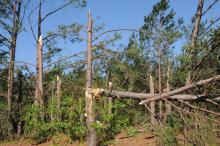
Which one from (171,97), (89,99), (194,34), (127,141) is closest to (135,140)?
(127,141)

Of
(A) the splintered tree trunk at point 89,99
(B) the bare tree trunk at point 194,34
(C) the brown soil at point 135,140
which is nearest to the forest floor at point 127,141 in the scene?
(C) the brown soil at point 135,140

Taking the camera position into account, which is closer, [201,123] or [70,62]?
[201,123]

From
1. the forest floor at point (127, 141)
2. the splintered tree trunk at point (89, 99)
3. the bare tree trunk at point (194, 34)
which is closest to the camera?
the bare tree trunk at point (194, 34)

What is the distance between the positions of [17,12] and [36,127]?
9.20 meters

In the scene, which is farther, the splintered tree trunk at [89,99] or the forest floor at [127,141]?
the forest floor at [127,141]

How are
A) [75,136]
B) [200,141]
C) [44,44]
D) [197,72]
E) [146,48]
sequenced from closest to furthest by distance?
[200,141] → [197,72] → [75,136] → [44,44] → [146,48]

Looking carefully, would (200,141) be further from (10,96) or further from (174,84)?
(10,96)

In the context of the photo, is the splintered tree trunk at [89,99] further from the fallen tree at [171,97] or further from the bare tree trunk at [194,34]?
the bare tree trunk at [194,34]

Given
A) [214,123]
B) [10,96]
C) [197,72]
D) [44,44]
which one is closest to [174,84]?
[197,72]

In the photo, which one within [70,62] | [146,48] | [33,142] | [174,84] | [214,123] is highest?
[146,48]

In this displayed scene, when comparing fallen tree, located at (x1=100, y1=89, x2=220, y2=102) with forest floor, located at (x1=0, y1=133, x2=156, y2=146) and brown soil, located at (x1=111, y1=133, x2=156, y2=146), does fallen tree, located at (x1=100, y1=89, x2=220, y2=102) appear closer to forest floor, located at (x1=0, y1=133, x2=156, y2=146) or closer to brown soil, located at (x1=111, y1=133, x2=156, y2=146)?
forest floor, located at (x1=0, y1=133, x2=156, y2=146)

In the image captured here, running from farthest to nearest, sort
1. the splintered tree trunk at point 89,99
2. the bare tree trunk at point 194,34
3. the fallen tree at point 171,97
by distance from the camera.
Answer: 1. the splintered tree trunk at point 89,99
2. the bare tree trunk at point 194,34
3. the fallen tree at point 171,97

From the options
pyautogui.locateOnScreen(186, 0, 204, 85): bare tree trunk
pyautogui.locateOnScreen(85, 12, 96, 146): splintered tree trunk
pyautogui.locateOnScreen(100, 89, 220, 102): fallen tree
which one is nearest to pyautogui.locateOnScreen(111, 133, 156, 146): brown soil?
pyautogui.locateOnScreen(85, 12, 96, 146): splintered tree trunk

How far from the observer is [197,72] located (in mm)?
8906
